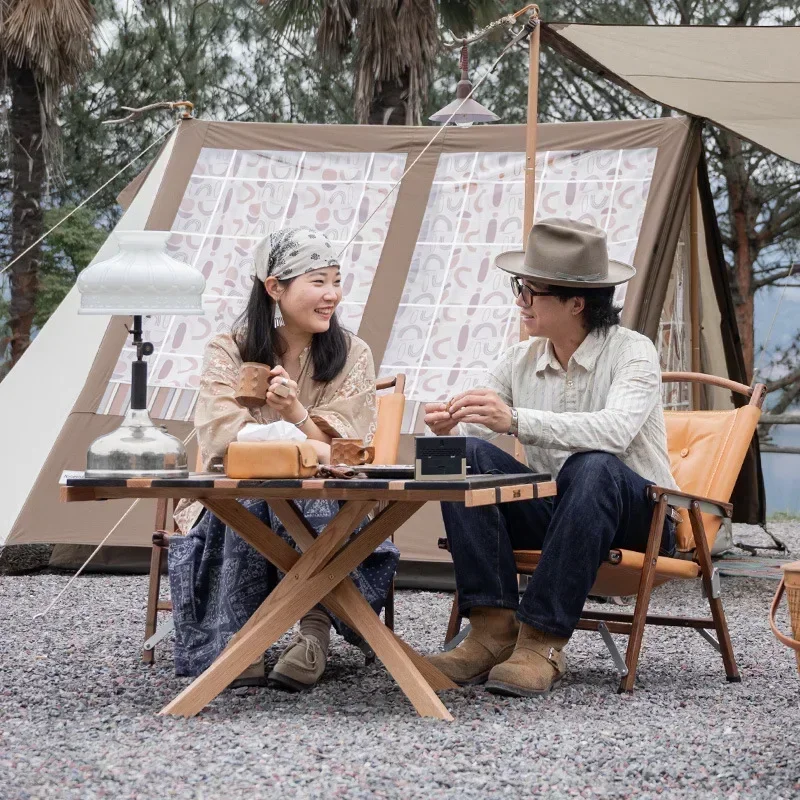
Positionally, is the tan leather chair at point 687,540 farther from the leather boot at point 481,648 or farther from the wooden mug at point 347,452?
the wooden mug at point 347,452

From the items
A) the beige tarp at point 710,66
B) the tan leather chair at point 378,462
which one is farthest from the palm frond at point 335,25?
the tan leather chair at point 378,462

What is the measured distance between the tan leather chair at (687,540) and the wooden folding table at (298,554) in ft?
1.12

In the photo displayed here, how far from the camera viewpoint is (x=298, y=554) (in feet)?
8.52

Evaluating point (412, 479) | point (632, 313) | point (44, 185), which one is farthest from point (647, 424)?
point (44, 185)

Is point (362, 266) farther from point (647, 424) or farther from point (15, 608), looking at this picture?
point (647, 424)

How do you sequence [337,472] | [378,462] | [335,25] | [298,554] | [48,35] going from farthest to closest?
[48,35] → [335,25] → [378,462] → [298,554] → [337,472]

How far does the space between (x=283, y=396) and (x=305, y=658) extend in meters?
0.58

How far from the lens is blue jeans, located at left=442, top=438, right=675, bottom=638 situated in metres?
2.62

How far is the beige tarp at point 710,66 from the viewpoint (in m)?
3.97

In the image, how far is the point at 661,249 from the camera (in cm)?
448

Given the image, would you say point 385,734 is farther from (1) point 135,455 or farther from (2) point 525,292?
(2) point 525,292

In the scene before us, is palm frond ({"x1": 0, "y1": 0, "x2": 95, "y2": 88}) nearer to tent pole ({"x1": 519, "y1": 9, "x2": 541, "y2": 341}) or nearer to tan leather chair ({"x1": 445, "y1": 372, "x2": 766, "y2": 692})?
tent pole ({"x1": 519, "y1": 9, "x2": 541, "y2": 341})

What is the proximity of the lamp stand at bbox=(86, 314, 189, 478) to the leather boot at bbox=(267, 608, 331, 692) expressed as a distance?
546 mm

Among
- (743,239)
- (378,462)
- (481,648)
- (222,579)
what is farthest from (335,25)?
(481,648)
